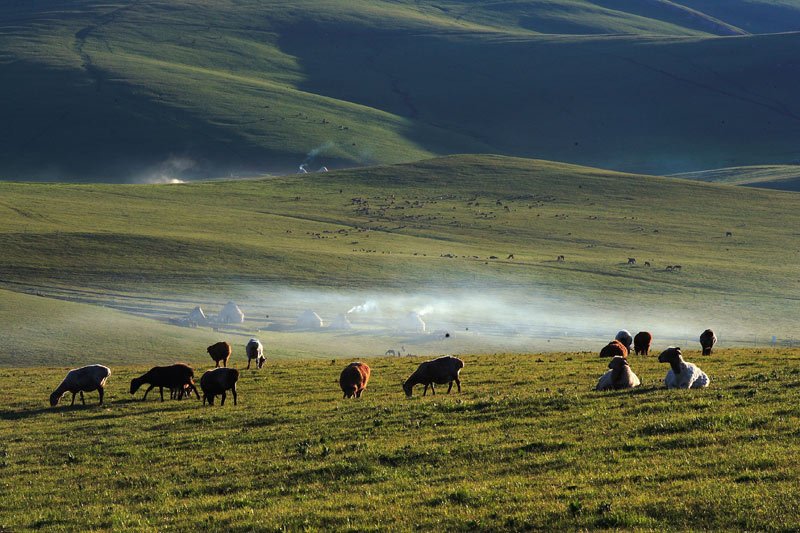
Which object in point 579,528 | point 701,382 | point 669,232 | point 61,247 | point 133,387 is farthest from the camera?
point 669,232

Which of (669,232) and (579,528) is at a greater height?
(669,232)

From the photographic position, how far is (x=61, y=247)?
93.8 meters

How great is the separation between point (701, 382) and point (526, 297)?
61381 mm

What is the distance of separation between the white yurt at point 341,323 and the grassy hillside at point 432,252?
2658 mm

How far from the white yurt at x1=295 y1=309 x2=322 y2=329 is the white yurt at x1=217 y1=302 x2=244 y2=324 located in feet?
16.4

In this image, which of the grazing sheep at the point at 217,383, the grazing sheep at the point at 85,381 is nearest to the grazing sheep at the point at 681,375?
the grazing sheep at the point at 217,383

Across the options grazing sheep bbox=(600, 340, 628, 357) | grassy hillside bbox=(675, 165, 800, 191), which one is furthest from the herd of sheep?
grassy hillside bbox=(675, 165, 800, 191)

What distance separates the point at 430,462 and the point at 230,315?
55.4 meters

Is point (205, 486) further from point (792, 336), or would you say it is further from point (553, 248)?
point (553, 248)

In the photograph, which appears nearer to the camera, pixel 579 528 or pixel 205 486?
A: pixel 579 528

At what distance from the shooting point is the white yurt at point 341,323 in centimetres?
6912

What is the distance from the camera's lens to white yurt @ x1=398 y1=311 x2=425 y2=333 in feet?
Answer: 224

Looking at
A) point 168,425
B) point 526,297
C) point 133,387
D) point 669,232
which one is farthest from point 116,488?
point 669,232

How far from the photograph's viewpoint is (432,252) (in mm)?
102938
